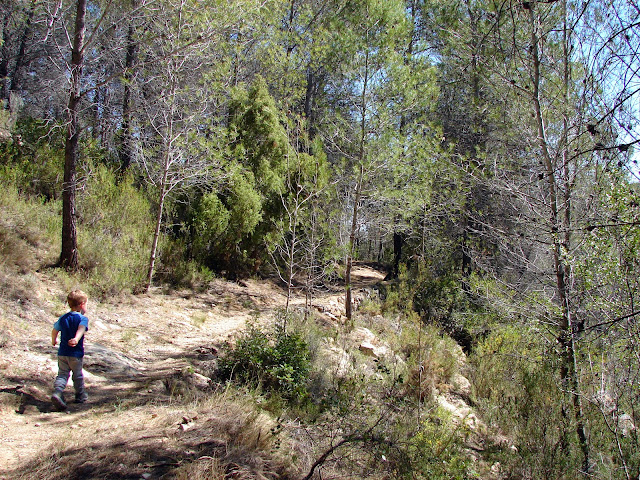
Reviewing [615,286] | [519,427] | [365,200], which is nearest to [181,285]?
[365,200]

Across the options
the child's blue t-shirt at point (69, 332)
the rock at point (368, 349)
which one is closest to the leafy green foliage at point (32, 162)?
the child's blue t-shirt at point (69, 332)

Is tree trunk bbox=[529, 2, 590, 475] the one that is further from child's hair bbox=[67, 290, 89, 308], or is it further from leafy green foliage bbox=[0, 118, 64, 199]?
leafy green foliage bbox=[0, 118, 64, 199]

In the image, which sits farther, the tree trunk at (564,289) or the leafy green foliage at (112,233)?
the leafy green foliage at (112,233)

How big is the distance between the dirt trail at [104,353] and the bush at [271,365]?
0.48m

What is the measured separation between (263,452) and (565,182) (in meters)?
4.79

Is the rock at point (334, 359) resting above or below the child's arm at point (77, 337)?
below

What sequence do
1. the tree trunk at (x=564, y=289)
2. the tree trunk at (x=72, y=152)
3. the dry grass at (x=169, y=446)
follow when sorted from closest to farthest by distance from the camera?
the dry grass at (x=169, y=446)
the tree trunk at (x=564, y=289)
the tree trunk at (x=72, y=152)

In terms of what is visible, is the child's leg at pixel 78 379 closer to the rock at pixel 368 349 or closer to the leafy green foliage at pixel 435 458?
the leafy green foliage at pixel 435 458

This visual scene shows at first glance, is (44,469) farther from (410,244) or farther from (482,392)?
(410,244)

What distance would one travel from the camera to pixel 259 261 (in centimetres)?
1196

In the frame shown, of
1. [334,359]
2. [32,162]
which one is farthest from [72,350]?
[32,162]

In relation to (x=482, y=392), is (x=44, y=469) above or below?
above

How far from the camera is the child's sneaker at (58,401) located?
3879mm

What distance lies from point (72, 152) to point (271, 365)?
537 cm
